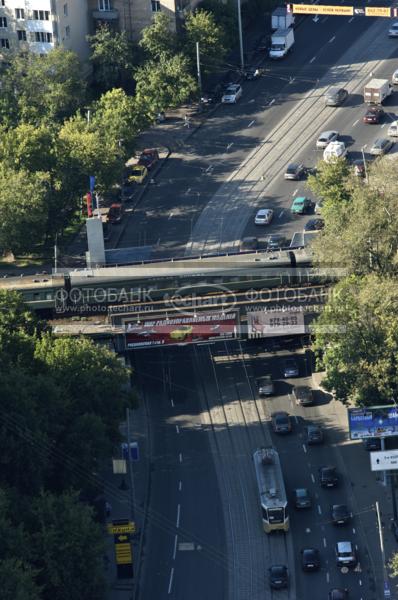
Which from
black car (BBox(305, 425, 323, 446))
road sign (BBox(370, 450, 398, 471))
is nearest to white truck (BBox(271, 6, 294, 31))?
black car (BBox(305, 425, 323, 446))

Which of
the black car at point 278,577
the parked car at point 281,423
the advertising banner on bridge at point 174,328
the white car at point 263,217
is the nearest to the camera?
the black car at point 278,577

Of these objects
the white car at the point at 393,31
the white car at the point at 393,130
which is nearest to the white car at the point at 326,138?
the white car at the point at 393,130

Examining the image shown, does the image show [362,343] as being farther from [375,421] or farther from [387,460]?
[387,460]

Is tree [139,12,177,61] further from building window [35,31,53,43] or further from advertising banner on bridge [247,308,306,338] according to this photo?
advertising banner on bridge [247,308,306,338]

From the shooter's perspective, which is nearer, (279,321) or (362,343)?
(362,343)

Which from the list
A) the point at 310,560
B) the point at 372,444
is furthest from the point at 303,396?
the point at 310,560

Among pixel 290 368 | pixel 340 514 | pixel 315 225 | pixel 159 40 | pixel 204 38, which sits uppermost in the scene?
→ pixel 159 40

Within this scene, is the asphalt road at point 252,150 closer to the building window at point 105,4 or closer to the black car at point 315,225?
the black car at point 315,225
